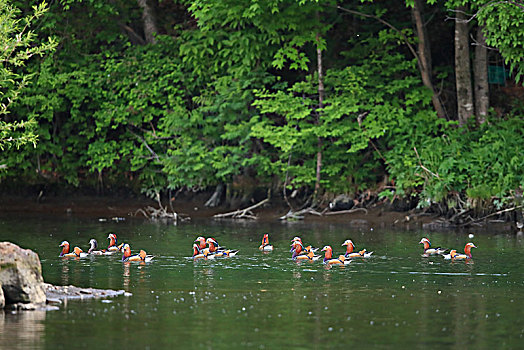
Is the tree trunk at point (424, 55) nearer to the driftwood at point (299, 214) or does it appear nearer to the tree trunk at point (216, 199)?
the driftwood at point (299, 214)

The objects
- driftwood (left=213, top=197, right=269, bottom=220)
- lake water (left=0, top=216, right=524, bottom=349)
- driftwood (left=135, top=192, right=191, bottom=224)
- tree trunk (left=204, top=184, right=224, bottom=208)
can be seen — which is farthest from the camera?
tree trunk (left=204, top=184, right=224, bottom=208)

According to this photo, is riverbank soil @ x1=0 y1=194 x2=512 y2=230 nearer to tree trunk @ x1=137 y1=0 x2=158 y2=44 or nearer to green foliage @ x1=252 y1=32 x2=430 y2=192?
green foliage @ x1=252 y1=32 x2=430 y2=192

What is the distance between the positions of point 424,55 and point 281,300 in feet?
60.9

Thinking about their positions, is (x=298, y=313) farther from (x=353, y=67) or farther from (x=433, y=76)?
(x=433, y=76)

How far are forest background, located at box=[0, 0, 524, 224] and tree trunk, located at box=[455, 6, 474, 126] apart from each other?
5cm

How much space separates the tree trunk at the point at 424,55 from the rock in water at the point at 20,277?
20304mm

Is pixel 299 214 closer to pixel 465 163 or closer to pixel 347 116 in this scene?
pixel 347 116

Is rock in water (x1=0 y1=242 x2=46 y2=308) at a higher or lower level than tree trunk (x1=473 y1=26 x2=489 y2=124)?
lower

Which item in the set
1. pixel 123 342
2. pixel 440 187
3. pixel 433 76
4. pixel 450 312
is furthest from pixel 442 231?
pixel 123 342

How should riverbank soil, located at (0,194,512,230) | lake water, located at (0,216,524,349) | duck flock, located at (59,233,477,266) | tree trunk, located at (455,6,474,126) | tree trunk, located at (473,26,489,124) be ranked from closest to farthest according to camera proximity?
lake water, located at (0,216,524,349) → duck flock, located at (59,233,477,266) → tree trunk, located at (455,6,474,126) → riverbank soil, located at (0,194,512,230) → tree trunk, located at (473,26,489,124)

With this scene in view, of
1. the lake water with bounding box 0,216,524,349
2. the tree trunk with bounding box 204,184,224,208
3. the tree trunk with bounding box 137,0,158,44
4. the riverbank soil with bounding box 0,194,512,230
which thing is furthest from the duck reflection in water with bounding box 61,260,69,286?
the tree trunk with bounding box 137,0,158,44

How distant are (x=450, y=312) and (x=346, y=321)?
6.10ft

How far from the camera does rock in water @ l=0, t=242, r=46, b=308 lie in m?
14.5

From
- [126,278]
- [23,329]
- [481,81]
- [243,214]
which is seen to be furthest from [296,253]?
[481,81]
